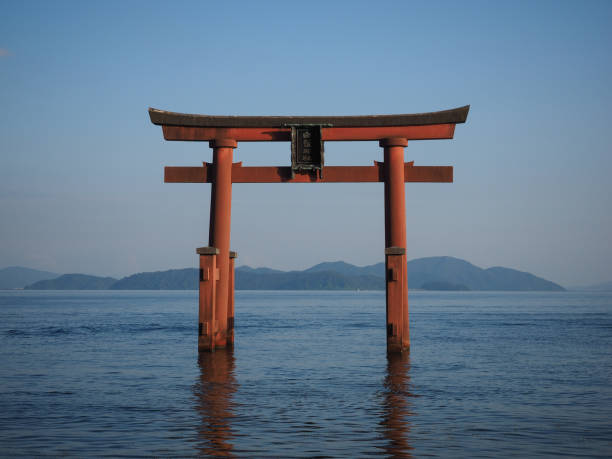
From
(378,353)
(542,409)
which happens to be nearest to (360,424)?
(542,409)

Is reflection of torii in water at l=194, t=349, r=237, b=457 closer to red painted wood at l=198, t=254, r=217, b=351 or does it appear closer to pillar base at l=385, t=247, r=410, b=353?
red painted wood at l=198, t=254, r=217, b=351

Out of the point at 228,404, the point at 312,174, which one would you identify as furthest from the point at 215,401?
the point at 312,174

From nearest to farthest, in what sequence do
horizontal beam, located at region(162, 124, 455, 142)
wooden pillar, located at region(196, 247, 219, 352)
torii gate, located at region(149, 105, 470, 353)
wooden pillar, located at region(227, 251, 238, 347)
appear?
Answer: wooden pillar, located at region(196, 247, 219, 352), torii gate, located at region(149, 105, 470, 353), horizontal beam, located at region(162, 124, 455, 142), wooden pillar, located at region(227, 251, 238, 347)

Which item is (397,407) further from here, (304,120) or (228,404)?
(304,120)

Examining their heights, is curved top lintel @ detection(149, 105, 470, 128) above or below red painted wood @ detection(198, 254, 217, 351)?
above

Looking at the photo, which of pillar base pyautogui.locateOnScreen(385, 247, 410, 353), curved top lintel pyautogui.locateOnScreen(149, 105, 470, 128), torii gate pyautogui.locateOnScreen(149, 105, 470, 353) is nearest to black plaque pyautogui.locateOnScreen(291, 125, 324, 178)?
torii gate pyautogui.locateOnScreen(149, 105, 470, 353)

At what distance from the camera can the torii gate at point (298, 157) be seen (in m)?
14.0

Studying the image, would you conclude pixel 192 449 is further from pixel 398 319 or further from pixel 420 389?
pixel 398 319

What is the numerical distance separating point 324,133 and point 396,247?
3361 mm

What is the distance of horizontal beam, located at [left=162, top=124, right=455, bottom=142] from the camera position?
564 inches

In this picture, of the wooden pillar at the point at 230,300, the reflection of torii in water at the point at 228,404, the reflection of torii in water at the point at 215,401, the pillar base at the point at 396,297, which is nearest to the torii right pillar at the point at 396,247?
the pillar base at the point at 396,297

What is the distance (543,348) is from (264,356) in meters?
9.60

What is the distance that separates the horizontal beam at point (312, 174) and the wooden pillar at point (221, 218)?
13.5 inches

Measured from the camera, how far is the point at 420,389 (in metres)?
11.1
